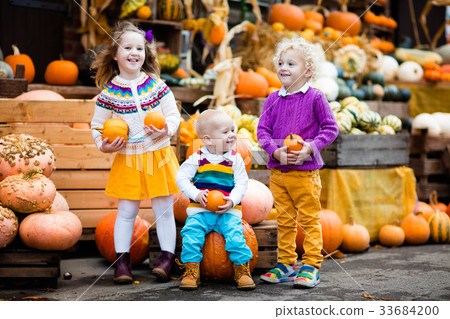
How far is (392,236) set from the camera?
5301 mm

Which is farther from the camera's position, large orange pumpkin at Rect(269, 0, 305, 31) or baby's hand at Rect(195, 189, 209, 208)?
large orange pumpkin at Rect(269, 0, 305, 31)

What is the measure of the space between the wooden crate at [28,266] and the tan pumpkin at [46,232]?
49 mm

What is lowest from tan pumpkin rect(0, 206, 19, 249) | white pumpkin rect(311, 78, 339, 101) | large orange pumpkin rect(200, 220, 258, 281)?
large orange pumpkin rect(200, 220, 258, 281)

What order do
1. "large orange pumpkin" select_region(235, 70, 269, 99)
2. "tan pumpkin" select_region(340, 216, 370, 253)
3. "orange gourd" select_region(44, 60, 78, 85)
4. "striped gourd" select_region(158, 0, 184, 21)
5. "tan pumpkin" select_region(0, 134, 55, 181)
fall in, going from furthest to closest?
"striped gourd" select_region(158, 0, 184, 21), "large orange pumpkin" select_region(235, 70, 269, 99), "orange gourd" select_region(44, 60, 78, 85), "tan pumpkin" select_region(340, 216, 370, 253), "tan pumpkin" select_region(0, 134, 55, 181)

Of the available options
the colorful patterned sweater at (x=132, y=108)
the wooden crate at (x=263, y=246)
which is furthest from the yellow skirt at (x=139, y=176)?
the wooden crate at (x=263, y=246)

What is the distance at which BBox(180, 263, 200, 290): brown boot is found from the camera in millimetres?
3500

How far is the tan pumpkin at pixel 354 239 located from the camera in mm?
4926

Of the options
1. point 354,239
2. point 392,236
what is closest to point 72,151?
point 354,239

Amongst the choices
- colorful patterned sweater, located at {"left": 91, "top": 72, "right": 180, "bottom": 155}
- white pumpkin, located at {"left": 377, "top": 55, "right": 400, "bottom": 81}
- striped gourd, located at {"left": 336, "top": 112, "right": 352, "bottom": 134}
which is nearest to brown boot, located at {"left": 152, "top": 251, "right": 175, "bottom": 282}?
colorful patterned sweater, located at {"left": 91, "top": 72, "right": 180, "bottom": 155}

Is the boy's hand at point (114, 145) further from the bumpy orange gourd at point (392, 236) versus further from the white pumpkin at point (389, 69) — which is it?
the white pumpkin at point (389, 69)

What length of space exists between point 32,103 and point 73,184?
700 millimetres

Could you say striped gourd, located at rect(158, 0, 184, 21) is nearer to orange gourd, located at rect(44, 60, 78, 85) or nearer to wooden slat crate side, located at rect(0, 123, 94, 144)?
orange gourd, located at rect(44, 60, 78, 85)

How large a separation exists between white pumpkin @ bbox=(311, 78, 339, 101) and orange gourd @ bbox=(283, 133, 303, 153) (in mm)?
2653

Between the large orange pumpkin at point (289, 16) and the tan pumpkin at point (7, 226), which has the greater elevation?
the large orange pumpkin at point (289, 16)
